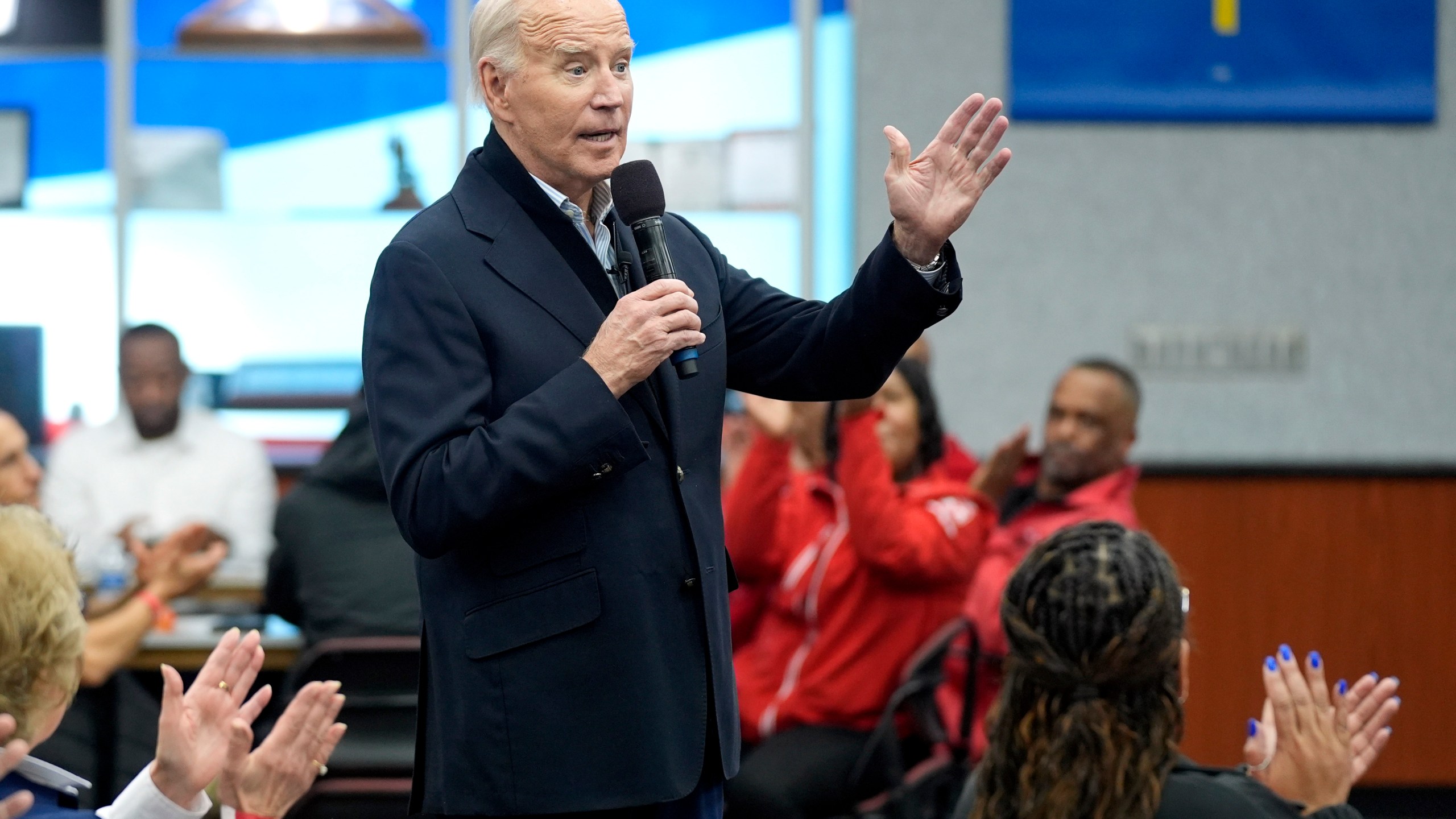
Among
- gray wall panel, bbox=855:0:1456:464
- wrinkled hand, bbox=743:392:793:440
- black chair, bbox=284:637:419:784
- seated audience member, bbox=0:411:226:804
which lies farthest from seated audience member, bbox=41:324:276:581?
gray wall panel, bbox=855:0:1456:464

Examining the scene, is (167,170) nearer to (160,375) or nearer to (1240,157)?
(160,375)

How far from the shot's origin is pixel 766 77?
19.2 ft

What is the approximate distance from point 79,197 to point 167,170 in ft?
1.08

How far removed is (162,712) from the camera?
4.40 ft

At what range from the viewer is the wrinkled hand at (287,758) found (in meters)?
1.42

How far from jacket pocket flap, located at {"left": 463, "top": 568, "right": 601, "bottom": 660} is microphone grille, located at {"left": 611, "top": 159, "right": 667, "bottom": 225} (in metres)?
0.34

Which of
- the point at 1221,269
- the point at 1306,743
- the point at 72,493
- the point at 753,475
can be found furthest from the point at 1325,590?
the point at 1306,743

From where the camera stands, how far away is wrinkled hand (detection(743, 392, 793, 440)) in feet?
10.8

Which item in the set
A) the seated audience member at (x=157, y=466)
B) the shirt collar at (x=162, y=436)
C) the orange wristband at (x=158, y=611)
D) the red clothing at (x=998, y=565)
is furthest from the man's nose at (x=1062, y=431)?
the shirt collar at (x=162, y=436)

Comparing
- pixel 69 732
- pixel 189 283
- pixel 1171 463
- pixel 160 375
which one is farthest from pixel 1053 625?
pixel 189 283

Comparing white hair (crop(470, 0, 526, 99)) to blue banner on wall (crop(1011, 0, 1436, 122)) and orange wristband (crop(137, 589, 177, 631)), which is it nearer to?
orange wristband (crop(137, 589, 177, 631))

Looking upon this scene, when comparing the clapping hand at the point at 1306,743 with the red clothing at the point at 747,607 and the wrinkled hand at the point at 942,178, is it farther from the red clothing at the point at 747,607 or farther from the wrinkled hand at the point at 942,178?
the red clothing at the point at 747,607

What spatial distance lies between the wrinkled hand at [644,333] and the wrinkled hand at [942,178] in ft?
0.85

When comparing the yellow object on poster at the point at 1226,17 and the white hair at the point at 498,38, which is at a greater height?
the yellow object on poster at the point at 1226,17
